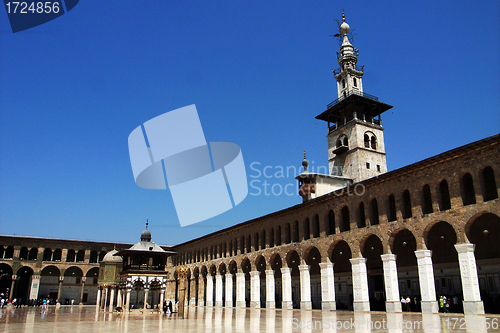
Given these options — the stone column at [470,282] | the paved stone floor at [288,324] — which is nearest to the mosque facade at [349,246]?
the stone column at [470,282]

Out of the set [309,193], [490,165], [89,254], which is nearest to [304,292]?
[309,193]

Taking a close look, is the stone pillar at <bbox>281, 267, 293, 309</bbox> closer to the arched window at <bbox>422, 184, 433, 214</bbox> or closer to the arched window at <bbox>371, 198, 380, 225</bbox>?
the arched window at <bbox>371, 198, 380, 225</bbox>

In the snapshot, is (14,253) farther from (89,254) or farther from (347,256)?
(347,256)

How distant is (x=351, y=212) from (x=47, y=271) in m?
51.8

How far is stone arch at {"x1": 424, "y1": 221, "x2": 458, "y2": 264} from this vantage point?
26.5 m

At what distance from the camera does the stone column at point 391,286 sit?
80.3 ft

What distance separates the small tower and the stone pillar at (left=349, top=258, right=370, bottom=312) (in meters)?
16.3

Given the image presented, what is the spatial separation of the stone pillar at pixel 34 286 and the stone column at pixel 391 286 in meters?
50.2

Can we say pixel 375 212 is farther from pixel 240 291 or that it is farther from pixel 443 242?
pixel 240 291

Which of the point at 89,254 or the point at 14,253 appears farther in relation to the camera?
the point at 89,254

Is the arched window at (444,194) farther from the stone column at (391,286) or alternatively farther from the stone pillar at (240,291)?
the stone pillar at (240,291)

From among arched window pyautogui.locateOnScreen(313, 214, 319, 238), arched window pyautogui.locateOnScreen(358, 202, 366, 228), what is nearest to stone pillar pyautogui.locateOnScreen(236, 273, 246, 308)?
arched window pyautogui.locateOnScreen(313, 214, 319, 238)

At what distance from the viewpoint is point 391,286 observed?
24.7m

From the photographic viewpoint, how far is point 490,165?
20516 mm
